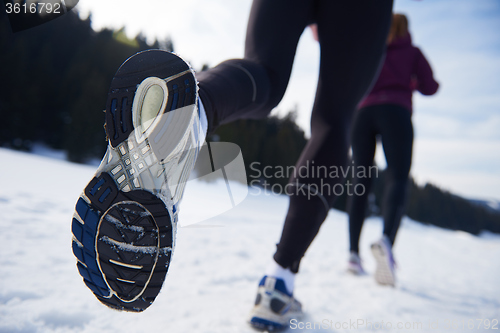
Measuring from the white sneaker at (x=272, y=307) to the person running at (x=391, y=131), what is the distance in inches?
26.8

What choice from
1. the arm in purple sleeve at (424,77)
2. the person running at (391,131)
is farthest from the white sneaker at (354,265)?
the arm in purple sleeve at (424,77)

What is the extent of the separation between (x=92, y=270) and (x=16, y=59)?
1147cm

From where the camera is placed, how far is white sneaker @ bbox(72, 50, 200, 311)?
1.20 ft

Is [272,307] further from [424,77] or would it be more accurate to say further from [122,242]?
[424,77]

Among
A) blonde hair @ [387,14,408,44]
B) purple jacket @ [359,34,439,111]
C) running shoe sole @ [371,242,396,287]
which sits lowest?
running shoe sole @ [371,242,396,287]

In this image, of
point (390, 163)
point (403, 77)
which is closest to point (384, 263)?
point (390, 163)

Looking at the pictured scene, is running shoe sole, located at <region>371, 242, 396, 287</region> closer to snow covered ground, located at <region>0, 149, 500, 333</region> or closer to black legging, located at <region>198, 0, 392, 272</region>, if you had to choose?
snow covered ground, located at <region>0, 149, 500, 333</region>

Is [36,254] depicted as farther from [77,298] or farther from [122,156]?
[122,156]

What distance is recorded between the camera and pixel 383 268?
3.61 ft

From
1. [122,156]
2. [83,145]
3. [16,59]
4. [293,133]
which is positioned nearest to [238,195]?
[122,156]

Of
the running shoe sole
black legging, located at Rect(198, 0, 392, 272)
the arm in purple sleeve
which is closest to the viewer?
black legging, located at Rect(198, 0, 392, 272)

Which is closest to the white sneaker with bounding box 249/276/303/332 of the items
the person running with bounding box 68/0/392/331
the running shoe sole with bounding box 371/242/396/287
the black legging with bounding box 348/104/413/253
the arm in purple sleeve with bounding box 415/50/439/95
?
the person running with bounding box 68/0/392/331

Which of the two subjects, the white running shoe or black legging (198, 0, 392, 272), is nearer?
black legging (198, 0, 392, 272)

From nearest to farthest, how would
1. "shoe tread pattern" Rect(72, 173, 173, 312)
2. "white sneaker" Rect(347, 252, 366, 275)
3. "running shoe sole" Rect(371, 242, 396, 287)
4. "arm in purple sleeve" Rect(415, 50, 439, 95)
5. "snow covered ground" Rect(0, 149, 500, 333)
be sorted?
"shoe tread pattern" Rect(72, 173, 173, 312), "snow covered ground" Rect(0, 149, 500, 333), "running shoe sole" Rect(371, 242, 396, 287), "white sneaker" Rect(347, 252, 366, 275), "arm in purple sleeve" Rect(415, 50, 439, 95)
